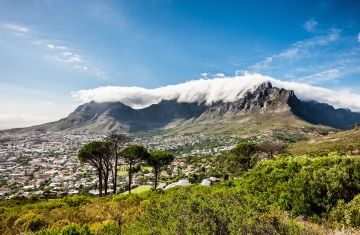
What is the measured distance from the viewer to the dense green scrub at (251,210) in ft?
39.8

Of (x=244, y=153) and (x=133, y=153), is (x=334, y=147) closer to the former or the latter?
(x=244, y=153)

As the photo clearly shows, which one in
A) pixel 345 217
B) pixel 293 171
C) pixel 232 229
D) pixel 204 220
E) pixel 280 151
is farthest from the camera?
pixel 280 151

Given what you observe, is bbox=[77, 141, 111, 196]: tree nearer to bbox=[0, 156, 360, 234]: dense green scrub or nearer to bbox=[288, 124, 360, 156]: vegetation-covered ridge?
bbox=[0, 156, 360, 234]: dense green scrub

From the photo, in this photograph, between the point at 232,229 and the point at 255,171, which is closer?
the point at 232,229

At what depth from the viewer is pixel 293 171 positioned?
82.4 ft

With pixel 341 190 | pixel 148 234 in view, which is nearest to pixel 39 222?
pixel 148 234

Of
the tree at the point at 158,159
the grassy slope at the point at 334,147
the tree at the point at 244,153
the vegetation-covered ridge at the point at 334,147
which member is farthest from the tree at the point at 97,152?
the grassy slope at the point at 334,147

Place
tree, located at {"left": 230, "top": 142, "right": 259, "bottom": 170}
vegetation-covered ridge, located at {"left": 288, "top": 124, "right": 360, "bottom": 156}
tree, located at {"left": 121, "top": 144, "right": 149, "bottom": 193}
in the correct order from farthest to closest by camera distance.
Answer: vegetation-covered ridge, located at {"left": 288, "top": 124, "right": 360, "bottom": 156} → tree, located at {"left": 230, "top": 142, "right": 259, "bottom": 170} → tree, located at {"left": 121, "top": 144, "right": 149, "bottom": 193}

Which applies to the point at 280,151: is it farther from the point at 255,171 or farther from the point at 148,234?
the point at 148,234

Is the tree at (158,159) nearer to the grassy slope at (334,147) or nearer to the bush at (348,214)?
the grassy slope at (334,147)

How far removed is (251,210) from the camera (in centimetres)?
1392

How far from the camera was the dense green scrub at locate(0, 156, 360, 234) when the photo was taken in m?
12.1

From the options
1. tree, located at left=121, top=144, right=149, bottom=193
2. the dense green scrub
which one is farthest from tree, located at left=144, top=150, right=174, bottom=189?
the dense green scrub

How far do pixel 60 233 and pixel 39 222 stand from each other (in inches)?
344
